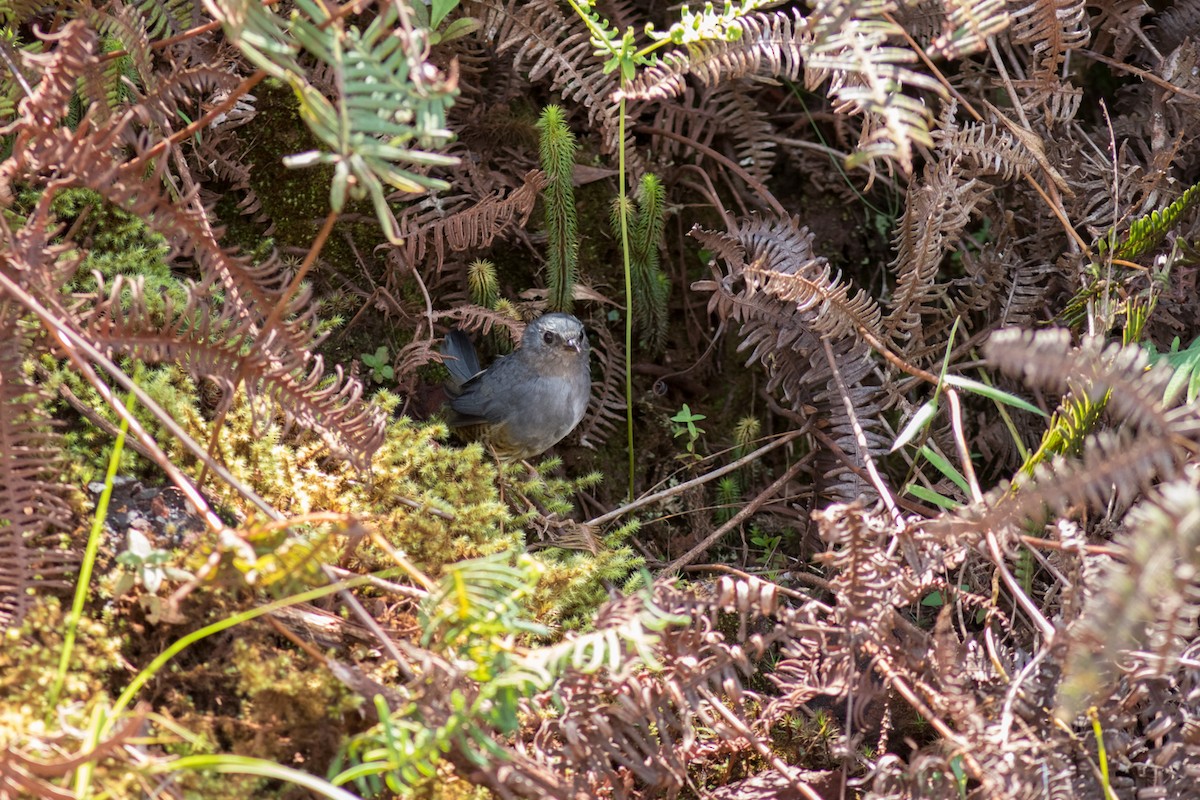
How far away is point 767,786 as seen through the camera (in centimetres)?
254

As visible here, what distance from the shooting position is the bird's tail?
4160 mm

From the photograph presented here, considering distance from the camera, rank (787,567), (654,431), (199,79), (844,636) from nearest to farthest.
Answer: (844,636) → (199,79) → (787,567) → (654,431)

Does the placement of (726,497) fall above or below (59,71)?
below

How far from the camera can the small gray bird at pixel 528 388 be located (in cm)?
404

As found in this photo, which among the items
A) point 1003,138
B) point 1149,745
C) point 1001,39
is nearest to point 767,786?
point 1149,745

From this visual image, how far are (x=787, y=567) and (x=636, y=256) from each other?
1.29 metres

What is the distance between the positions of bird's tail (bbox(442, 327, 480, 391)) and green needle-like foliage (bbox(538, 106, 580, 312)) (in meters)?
0.47

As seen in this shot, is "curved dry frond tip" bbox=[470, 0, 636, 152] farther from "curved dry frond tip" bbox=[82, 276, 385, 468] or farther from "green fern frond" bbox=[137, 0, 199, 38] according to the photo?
"curved dry frond tip" bbox=[82, 276, 385, 468]

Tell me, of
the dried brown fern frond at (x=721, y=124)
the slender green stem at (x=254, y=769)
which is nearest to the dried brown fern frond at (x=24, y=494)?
the slender green stem at (x=254, y=769)

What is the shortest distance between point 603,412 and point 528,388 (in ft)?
1.07

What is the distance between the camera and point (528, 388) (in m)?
4.14

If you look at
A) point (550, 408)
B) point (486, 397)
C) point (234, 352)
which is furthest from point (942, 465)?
point (234, 352)

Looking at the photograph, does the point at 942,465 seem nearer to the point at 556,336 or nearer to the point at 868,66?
the point at 868,66

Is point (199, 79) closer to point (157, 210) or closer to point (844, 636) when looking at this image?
point (157, 210)
